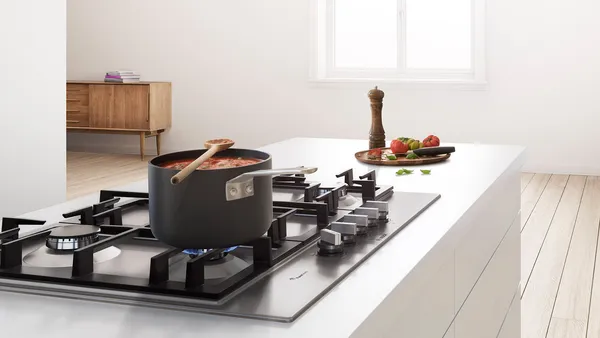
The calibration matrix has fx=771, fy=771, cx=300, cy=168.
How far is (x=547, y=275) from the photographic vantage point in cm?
355

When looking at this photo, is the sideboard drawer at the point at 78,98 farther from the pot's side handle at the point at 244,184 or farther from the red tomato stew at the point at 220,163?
the pot's side handle at the point at 244,184

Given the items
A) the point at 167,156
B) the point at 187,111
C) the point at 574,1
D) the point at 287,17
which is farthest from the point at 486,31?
the point at 167,156

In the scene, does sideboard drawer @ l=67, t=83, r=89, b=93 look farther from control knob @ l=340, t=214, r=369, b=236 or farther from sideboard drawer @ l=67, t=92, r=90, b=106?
control knob @ l=340, t=214, r=369, b=236

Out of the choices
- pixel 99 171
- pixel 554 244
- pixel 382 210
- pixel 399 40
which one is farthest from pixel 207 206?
pixel 399 40

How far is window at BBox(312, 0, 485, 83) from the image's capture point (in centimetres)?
674

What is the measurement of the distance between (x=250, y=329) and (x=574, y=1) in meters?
6.16

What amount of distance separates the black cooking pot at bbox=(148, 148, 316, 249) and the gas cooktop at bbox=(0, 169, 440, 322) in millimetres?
29

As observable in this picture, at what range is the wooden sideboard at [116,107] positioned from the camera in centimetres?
706

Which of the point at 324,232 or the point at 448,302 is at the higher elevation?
the point at 324,232

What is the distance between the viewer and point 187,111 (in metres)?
7.62

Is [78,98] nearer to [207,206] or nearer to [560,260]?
[560,260]

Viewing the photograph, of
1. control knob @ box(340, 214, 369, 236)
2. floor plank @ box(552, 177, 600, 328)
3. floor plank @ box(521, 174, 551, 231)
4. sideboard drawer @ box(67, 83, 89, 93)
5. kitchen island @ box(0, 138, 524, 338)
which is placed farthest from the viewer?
sideboard drawer @ box(67, 83, 89, 93)

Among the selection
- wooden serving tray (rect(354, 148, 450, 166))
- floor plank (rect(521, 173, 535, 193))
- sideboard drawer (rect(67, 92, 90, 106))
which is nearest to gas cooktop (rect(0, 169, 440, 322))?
wooden serving tray (rect(354, 148, 450, 166))

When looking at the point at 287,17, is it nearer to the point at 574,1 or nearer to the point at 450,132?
the point at 450,132
